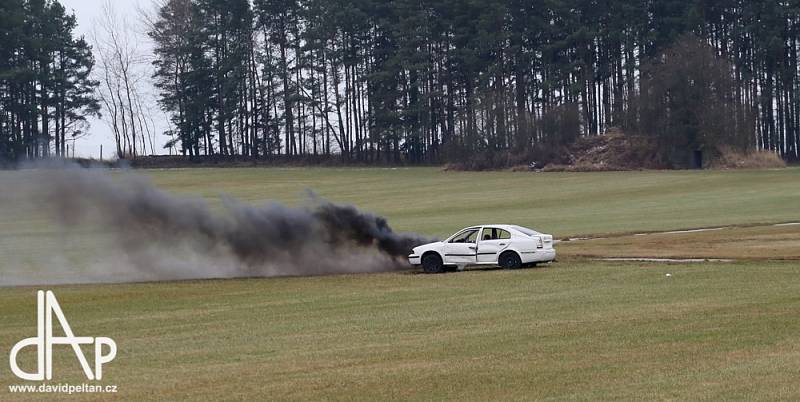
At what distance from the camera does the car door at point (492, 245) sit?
39156 millimetres

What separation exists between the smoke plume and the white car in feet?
7.69

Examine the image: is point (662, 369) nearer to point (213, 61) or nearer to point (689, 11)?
point (689, 11)

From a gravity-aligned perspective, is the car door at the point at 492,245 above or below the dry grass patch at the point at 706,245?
above

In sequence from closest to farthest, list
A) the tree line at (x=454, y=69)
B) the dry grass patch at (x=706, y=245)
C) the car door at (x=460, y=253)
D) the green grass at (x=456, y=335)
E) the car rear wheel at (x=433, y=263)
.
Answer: the green grass at (x=456, y=335)
the car door at (x=460, y=253)
the car rear wheel at (x=433, y=263)
the dry grass patch at (x=706, y=245)
the tree line at (x=454, y=69)

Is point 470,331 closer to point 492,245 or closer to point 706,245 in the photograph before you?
point 492,245

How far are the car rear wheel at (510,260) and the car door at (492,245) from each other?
0.18 meters

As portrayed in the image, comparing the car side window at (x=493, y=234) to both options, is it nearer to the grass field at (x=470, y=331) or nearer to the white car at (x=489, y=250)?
the white car at (x=489, y=250)

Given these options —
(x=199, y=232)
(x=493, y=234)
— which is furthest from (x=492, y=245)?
(x=199, y=232)

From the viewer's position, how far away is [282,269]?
41656 mm

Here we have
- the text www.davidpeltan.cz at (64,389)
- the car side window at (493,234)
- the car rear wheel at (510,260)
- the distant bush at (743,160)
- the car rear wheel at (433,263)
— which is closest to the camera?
the text www.davidpeltan.cz at (64,389)

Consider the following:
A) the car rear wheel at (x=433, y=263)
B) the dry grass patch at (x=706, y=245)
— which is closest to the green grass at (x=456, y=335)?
the car rear wheel at (x=433, y=263)

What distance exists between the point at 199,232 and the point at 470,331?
20.1 m

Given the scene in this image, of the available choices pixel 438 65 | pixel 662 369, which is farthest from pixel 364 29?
pixel 662 369

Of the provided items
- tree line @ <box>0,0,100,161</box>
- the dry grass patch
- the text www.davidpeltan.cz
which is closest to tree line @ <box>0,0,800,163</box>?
tree line @ <box>0,0,100,161</box>
